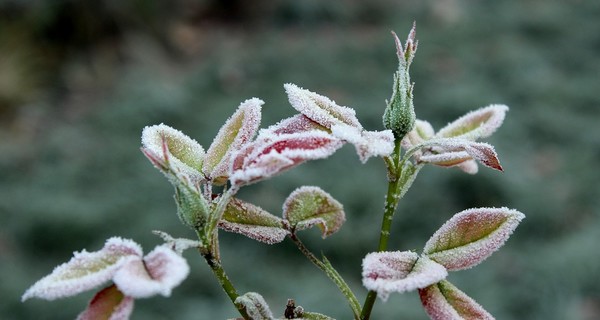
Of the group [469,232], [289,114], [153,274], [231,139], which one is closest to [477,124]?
[469,232]

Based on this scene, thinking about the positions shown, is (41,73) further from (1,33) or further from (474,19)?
(474,19)

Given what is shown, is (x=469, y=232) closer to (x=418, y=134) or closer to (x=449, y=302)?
(x=449, y=302)

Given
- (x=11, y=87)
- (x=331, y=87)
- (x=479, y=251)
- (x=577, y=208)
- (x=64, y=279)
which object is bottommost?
(x=479, y=251)

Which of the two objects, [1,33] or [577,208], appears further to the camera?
[1,33]

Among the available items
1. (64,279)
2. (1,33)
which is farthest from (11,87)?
(64,279)

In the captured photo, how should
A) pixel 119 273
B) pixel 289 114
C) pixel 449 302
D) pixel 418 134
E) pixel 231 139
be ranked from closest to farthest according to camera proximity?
1. pixel 119 273
2. pixel 449 302
3. pixel 231 139
4. pixel 418 134
5. pixel 289 114

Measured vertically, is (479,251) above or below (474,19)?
below
